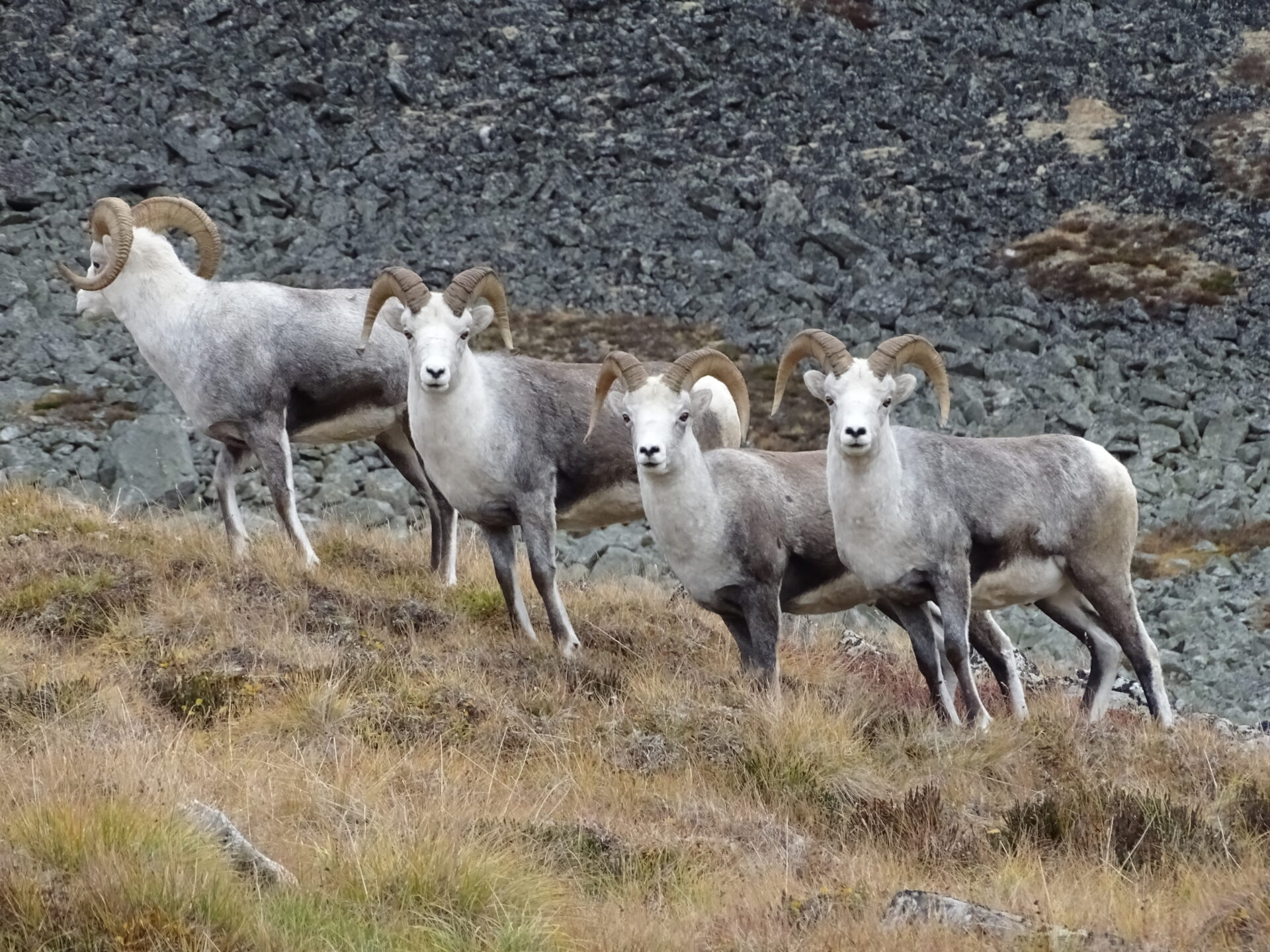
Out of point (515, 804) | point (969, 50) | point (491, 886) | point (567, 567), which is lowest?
point (567, 567)

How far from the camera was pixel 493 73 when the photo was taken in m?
27.8

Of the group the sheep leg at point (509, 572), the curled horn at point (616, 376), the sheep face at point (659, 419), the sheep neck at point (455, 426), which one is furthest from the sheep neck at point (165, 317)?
the sheep face at point (659, 419)

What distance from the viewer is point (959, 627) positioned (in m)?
9.51

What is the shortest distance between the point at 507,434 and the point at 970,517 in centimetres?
304

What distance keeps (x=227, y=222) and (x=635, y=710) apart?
1741 centimetres

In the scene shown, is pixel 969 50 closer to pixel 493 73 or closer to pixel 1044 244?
pixel 1044 244

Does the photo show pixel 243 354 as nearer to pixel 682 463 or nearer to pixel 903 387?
pixel 682 463

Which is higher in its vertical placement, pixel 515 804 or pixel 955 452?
pixel 955 452

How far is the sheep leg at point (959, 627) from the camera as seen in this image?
951 centimetres

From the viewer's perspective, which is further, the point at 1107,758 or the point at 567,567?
the point at 567,567

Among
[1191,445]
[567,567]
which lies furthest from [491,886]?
[1191,445]

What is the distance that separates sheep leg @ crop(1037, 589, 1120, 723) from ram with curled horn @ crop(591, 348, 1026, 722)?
104 cm

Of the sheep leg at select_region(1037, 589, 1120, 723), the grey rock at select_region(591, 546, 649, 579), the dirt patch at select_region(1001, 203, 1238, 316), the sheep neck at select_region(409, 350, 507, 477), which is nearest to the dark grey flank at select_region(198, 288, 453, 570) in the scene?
the sheep neck at select_region(409, 350, 507, 477)

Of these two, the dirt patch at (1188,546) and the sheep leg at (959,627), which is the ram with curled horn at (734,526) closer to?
the sheep leg at (959,627)
